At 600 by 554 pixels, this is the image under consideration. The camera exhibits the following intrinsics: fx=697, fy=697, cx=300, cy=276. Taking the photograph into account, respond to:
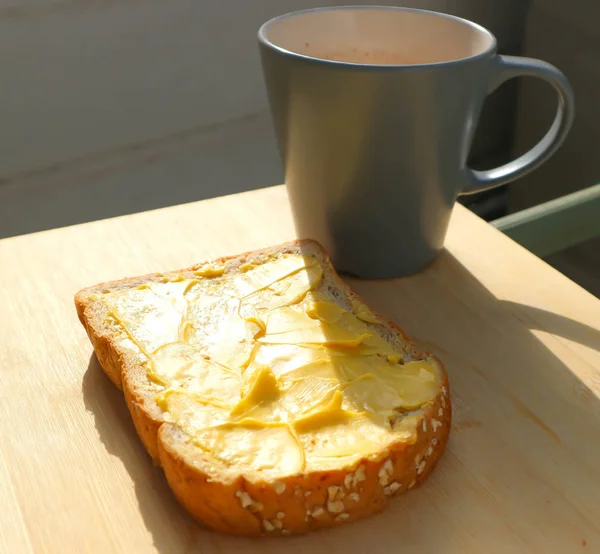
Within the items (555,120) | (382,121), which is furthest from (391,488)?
(555,120)

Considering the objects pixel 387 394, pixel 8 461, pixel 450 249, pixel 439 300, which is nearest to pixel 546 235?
pixel 450 249

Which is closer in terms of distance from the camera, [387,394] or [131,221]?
[387,394]

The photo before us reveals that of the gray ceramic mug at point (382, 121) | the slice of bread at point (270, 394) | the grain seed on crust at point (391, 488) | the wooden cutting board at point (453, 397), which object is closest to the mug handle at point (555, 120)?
the gray ceramic mug at point (382, 121)

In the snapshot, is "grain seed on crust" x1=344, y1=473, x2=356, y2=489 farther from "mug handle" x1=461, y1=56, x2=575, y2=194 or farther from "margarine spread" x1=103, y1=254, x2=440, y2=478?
"mug handle" x1=461, y1=56, x2=575, y2=194

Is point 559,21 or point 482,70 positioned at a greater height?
point 482,70

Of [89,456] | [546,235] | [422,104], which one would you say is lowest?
[546,235]

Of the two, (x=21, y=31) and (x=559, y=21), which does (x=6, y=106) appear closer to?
(x=21, y=31)

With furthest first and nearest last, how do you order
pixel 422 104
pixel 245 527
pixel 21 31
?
pixel 21 31 → pixel 422 104 → pixel 245 527
